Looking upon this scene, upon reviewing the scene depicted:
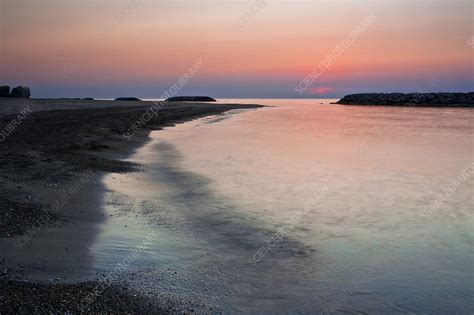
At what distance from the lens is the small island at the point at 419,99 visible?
342 ft

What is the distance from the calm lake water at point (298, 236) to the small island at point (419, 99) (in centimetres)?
9611

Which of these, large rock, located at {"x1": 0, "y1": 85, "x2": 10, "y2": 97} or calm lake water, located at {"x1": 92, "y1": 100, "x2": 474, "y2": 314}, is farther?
large rock, located at {"x1": 0, "y1": 85, "x2": 10, "y2": 97}

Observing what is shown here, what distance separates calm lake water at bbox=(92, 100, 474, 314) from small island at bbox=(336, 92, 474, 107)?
96.1 meters

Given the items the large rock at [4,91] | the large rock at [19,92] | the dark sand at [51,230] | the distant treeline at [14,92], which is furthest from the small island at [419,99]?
the dark sand at [51,230]

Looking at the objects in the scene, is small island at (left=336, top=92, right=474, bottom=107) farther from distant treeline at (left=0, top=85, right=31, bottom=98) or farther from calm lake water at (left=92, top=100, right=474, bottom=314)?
calm lake water at (left=92, top=100, right=474, bottom=314)

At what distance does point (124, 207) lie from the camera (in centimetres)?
1067

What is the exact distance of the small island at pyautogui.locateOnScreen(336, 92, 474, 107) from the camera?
342 feet

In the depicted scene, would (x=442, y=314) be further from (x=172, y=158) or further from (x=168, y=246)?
(x=172, y=158)

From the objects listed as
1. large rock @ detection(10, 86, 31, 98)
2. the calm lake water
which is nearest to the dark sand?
the calm lake water

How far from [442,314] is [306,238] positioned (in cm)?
348

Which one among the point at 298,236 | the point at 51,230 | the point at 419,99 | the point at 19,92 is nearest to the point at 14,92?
the point at 19,92

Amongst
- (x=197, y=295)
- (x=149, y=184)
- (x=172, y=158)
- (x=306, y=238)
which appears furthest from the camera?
(x=172, y=158)

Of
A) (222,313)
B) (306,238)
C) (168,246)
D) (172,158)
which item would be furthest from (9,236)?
(172,158)

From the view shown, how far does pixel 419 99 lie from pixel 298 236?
381 feet
